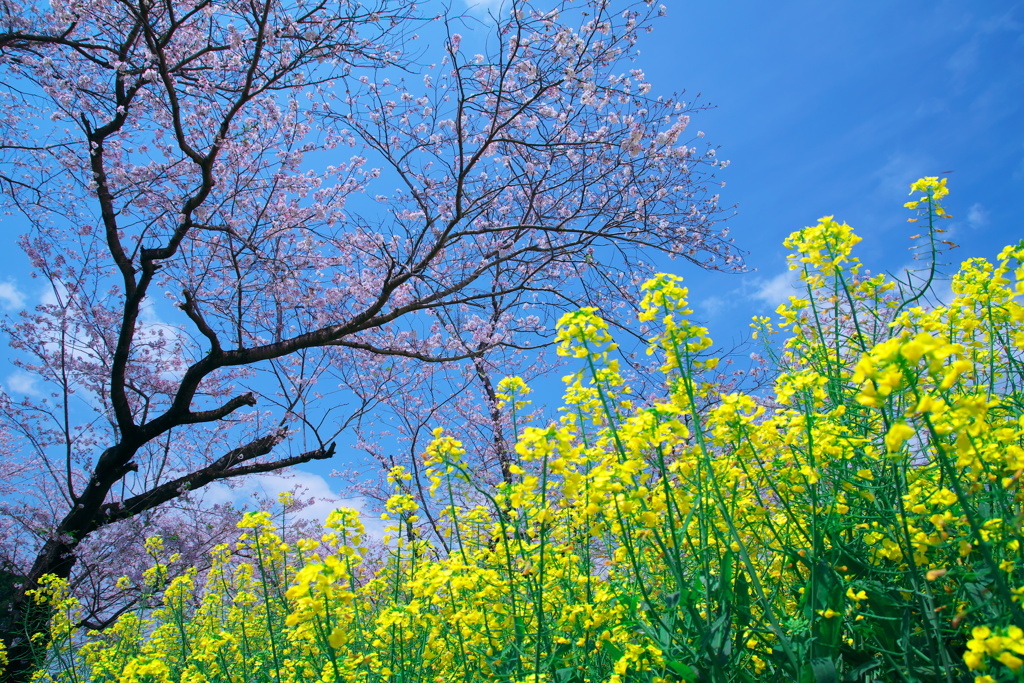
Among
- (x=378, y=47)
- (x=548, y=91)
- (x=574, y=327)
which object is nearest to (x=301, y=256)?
(x=378, y=47)

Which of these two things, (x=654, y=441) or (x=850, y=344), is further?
(x=850, y=344)

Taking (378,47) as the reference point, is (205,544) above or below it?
below

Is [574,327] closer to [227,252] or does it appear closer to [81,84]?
[227,252]

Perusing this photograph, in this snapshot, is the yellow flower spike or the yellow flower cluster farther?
the yellow flower cluster

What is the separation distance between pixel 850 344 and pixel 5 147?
31.0ft

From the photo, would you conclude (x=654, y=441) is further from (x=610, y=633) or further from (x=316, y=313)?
(x=316, y=313)

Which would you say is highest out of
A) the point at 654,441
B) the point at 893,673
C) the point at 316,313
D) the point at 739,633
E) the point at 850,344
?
the point at 316,313

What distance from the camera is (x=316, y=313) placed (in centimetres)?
859

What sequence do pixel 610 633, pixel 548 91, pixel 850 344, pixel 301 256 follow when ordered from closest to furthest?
pixel 610 633 < pixel 850 344 < pixel 548 91 < pixel 301 256

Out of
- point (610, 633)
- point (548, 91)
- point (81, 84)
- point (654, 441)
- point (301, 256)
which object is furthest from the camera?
point (301, 256)

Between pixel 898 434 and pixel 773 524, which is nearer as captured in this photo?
pixel 898 434

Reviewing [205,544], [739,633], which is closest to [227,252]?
[205,544]

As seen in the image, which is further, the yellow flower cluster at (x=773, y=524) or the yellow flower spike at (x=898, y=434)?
the yellow flower cluster at (x=773, y=524)

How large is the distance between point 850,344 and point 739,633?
1335mm
